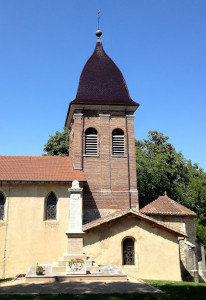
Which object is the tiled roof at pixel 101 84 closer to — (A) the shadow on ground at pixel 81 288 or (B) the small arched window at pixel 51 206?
(B) the small arched window at pixel 51 206

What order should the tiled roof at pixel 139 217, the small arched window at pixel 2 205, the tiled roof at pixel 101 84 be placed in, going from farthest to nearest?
the tiled roof at pixel 101 84 → the small arched window at pixel 2 205 → the tiled roof at pixel 139 217

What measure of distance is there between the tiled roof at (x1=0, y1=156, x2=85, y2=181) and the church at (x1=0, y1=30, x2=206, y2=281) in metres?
0.07

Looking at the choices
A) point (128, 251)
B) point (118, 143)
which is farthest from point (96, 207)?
point (118, 143)

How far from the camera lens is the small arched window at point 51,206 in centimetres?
1833

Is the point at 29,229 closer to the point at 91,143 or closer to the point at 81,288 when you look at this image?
the point at 91,143

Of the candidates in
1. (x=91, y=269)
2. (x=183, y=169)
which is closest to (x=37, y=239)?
(x=91, y=269)

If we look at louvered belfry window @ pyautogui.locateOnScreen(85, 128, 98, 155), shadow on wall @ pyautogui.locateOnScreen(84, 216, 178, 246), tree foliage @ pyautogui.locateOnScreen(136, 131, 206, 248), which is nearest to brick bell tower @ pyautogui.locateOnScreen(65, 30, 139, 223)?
louvered belfry window @ pyautogui.locateOnScreen(85, 128, 98, 155)

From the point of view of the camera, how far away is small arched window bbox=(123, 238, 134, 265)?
15.4 m

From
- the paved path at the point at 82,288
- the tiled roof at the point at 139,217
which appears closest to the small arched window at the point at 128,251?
the tiled roof at the point at 139,217

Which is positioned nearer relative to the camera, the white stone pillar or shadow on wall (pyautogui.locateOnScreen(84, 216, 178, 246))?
the white stone pillar

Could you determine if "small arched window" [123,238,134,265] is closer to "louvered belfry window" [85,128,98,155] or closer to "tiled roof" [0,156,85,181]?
"tiled roof" [0,156,85,181]

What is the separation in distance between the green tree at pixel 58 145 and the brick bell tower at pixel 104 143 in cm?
1269

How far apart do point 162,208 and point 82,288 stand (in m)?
11.2

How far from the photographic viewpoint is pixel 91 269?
1226 centimetres
